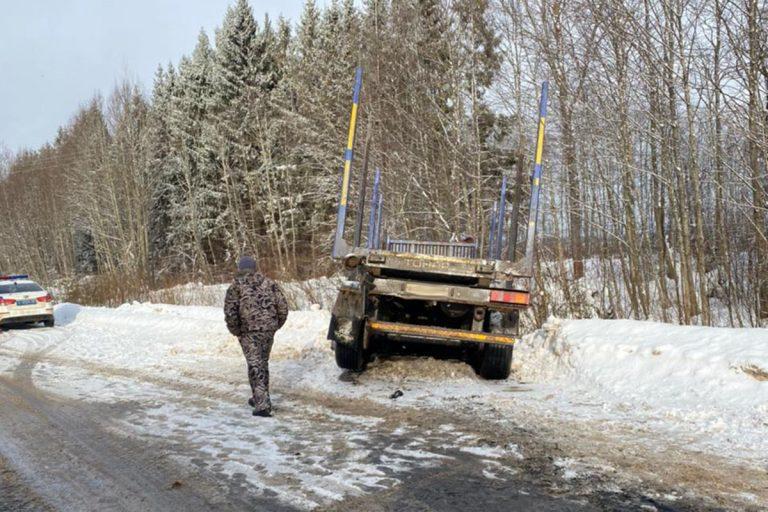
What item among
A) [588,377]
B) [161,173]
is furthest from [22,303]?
[161,173]

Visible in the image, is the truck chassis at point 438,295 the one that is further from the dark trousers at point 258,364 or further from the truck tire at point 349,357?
the dark trousers at point 258,364

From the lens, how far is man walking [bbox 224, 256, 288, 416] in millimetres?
6117

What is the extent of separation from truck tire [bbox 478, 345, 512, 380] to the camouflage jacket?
114 inches

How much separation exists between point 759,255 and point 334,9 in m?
29.7

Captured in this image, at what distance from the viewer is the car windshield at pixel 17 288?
1745 centimetres

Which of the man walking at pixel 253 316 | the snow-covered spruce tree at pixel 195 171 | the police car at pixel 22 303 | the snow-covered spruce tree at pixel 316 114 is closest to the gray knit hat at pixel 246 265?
the man walking at pixel 253 316

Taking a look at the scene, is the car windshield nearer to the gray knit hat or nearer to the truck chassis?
the truck chassis

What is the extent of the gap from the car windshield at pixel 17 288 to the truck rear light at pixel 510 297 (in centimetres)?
1608

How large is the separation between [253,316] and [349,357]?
222cm

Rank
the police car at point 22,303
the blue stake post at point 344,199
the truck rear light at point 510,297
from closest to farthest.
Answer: the truck rear light at point 510,297, the blue stake post at point 344,199, the police car at point 22,303

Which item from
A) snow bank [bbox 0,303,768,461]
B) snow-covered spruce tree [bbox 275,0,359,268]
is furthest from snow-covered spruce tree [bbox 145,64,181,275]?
snow bank [bbox 0,303,768,461]

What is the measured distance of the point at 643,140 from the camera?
34.9 feet

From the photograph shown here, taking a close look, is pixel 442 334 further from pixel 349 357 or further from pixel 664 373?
pixel 664 373

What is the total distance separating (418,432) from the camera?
5258mm
